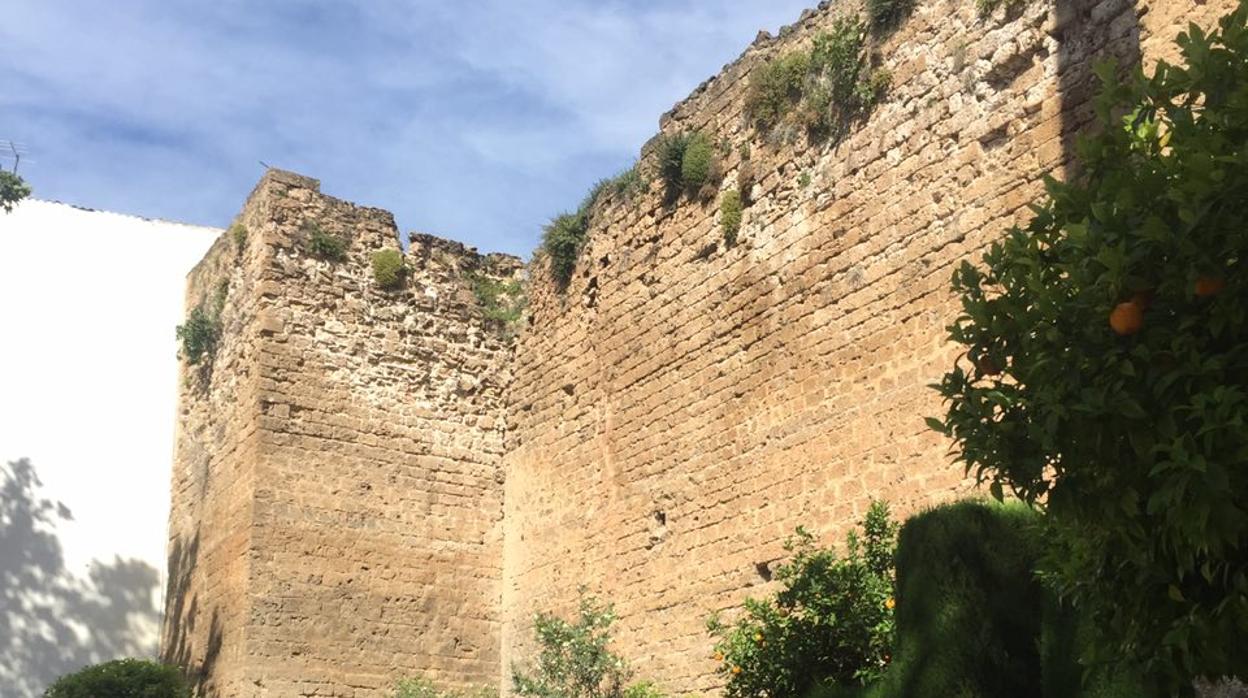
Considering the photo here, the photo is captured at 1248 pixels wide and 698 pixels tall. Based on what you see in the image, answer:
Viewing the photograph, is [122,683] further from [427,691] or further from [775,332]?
[775,332]

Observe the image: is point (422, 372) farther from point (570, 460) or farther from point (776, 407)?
point (776, 407)

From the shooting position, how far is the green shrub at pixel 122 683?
12969 millimetres

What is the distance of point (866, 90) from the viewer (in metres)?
10.1

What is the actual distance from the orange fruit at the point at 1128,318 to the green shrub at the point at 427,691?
9022mm

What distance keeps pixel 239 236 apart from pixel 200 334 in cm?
126

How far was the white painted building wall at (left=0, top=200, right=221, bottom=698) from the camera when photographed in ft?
48.0

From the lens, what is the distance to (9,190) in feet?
51.8

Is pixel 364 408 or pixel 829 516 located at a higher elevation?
pixel 364 408

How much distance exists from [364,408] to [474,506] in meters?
1.34

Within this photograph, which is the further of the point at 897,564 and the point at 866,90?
the point at 866,90

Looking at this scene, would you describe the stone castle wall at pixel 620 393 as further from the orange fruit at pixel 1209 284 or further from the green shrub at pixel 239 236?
the orange fruit at pixel 1209 284

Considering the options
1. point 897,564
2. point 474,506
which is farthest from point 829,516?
point 474,506

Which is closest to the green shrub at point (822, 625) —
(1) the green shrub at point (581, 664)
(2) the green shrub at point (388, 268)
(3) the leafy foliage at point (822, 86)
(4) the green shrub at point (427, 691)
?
(1) the green shrub at point (581, 664)

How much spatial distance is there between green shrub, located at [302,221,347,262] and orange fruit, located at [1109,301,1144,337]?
10.3 metres
